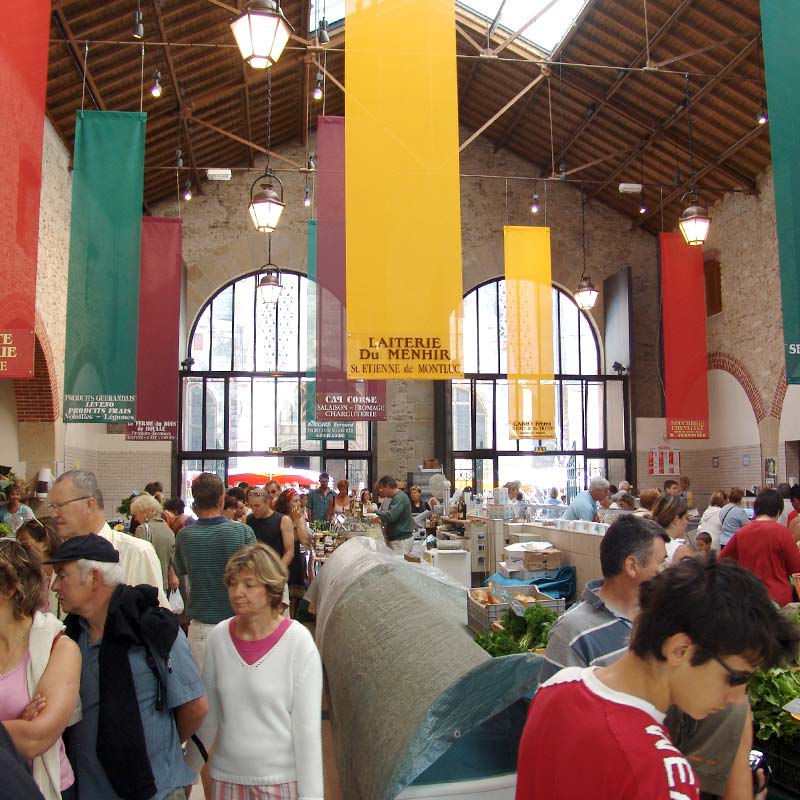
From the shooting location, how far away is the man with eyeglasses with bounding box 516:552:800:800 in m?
1.21

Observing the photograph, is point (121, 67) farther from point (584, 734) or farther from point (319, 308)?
point (584, 734)

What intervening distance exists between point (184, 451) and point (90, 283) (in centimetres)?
1213

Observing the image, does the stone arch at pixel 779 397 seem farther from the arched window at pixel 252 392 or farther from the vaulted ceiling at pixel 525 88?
the arched window at pixel 252 392

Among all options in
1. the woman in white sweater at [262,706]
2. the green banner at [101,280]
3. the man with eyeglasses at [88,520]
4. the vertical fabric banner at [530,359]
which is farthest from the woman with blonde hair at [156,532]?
the vertical fabric banner at [530,359]

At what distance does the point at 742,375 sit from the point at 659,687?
16.8m

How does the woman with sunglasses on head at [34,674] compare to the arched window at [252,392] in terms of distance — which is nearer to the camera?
the woman with sunglasses on head at [34,674]

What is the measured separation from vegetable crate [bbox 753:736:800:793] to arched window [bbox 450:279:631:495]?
16.4 meters

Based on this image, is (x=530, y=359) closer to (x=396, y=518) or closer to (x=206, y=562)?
(x=396, y=518)

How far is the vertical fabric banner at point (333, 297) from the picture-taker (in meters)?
7.06

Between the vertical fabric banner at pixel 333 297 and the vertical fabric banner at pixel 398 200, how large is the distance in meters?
1.63

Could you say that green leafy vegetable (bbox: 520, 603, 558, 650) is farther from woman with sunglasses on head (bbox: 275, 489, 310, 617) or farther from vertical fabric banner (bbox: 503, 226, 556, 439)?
vertical fabric banner (bbox: 503, 226, 556, 439)

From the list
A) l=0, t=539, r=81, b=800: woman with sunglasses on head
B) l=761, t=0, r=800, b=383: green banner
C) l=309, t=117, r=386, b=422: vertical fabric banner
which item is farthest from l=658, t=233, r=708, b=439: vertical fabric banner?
l=0, t=539, r=81, b=800: woman with sunglasses on head

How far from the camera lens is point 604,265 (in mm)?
20234

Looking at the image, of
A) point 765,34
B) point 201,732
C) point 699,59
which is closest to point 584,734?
point 201,732
